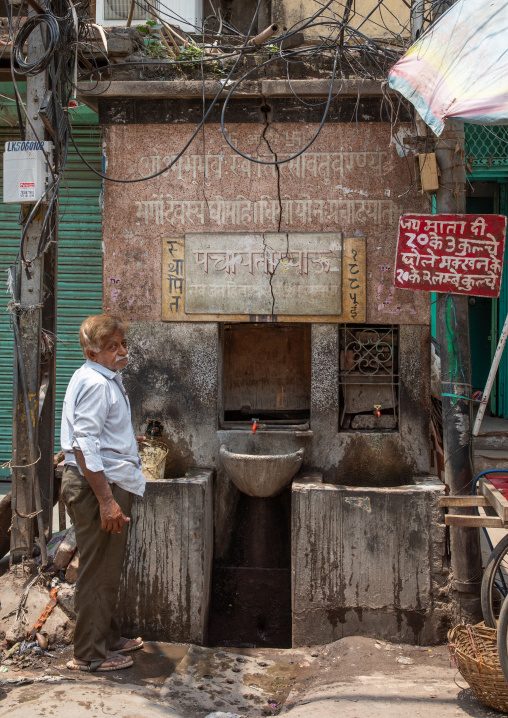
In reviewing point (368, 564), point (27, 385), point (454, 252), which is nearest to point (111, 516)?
point (27, 385)

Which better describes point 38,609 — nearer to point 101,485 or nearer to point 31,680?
point 31,680

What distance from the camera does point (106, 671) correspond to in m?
3.60

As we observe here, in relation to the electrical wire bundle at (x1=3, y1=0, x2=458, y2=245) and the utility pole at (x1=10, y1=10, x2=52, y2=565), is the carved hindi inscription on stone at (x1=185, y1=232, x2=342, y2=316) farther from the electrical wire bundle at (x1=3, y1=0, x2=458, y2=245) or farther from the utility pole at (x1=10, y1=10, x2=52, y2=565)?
the utility pole at (x1=10, y1=10, x2=52, y2=565)

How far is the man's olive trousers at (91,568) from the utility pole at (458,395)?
203 cm

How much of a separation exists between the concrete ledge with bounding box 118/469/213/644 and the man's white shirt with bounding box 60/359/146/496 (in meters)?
0.56

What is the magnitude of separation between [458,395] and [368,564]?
3.91ft

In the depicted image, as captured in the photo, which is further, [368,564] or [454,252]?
[368,564]

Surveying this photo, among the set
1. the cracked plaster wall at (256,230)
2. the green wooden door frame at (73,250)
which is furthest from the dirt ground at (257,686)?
the green wooden door frame at (73,250)

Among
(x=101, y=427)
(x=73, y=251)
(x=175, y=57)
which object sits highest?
(x=175, y=57)

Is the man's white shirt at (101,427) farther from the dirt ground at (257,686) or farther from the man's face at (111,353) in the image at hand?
the dirt ground at (257,686)

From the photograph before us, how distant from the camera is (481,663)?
3158mm

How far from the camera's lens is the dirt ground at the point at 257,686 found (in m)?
3.19

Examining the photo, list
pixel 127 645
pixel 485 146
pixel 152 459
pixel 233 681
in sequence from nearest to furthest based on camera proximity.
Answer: pixel 233 681 → pixel 127 645 → pixel 152 459 → pixel 485 146

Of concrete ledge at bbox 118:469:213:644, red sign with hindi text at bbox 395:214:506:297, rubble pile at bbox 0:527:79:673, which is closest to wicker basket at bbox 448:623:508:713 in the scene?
concrete ledge at bbox 118:469:213:644
